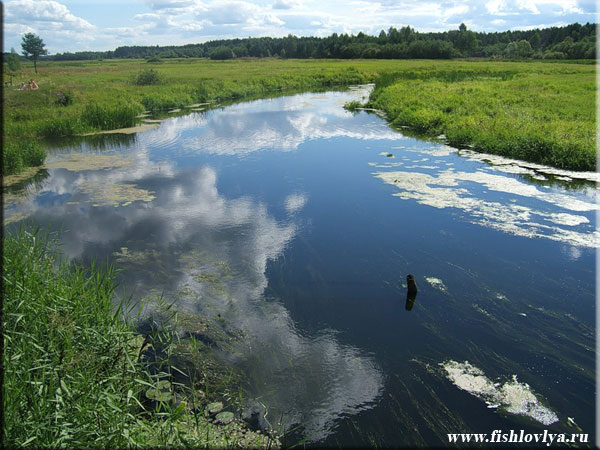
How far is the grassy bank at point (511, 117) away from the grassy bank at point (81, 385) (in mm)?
12438

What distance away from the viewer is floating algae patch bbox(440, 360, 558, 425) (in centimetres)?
430

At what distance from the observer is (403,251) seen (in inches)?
307

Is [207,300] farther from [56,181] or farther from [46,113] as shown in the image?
[46,113]

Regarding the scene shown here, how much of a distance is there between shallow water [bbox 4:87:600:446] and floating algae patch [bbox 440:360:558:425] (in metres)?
0.02

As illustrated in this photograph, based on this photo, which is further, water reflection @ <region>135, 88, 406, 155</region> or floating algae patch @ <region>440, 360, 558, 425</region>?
water reflection @ <region>135, 88, 406, 155</region>

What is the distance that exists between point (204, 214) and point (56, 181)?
544 cm

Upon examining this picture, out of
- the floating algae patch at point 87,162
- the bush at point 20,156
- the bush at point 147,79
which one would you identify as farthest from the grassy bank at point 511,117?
the bush at point 147,79

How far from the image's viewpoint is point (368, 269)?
282 inches

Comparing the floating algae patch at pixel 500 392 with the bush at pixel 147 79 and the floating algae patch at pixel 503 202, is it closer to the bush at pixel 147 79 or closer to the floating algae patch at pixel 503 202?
the floating algae patch at pixel 503 202

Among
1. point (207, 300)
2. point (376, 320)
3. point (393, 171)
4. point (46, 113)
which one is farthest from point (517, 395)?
point (46, 113)

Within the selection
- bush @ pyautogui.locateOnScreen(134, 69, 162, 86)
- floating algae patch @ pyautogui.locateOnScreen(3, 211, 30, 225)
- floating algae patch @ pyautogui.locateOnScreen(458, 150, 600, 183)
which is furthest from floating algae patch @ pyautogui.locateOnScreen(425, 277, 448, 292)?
bush @ pyautogui.locateOnScreen(134, 69, 162, 86)

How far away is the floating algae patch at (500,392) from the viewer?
430 centimetres

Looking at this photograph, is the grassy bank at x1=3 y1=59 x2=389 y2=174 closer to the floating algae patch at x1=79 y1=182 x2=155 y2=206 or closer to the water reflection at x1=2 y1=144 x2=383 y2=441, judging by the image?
the floating algae patch at x1=79 y1=182 x2=155 y2=206

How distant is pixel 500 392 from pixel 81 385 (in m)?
4.11
